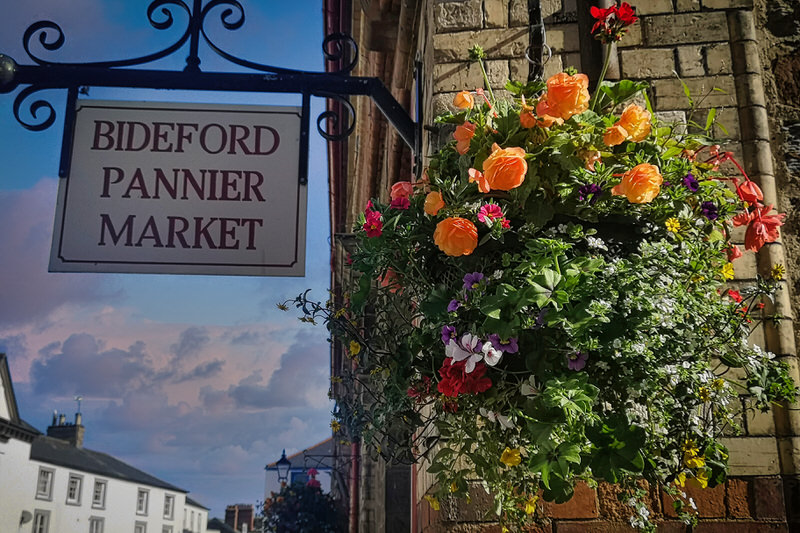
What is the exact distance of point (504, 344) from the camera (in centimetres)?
157

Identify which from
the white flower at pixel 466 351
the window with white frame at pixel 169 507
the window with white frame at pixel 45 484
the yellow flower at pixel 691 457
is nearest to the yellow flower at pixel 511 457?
the white flower at pixel 466 351

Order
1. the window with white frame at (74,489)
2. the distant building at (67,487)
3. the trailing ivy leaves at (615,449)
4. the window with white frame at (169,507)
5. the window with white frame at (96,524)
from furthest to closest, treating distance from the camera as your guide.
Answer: the window with white frame at (169,507)
the window with white frame at (96,524)
the window with white frame at (74,489)
the distant building at (67,487)
the trailing ivy leaves at (615,449)

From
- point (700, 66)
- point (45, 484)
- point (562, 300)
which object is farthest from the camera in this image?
point (45, 484)

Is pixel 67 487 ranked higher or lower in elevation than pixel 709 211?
higher

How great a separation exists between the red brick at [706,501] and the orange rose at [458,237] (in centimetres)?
96

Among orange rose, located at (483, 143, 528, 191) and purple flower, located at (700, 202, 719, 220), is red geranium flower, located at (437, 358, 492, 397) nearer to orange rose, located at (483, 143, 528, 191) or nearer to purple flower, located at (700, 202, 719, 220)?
orange rose, located at (483, 143, 528, 191)

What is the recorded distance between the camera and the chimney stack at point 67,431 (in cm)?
4262

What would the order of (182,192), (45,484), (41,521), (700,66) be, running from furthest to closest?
(45,484) → (41,521) → (182,192) → (700,66)

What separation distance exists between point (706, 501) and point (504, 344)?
93 centimetres

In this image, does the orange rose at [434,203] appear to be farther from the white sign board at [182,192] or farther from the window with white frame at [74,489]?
the window with white frame at [74,489]

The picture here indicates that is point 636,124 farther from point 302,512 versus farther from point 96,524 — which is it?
point 96,524

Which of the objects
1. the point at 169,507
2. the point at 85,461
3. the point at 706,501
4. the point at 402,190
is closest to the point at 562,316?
the point at 402,190

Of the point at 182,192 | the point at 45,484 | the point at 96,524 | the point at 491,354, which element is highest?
the point at 45,484

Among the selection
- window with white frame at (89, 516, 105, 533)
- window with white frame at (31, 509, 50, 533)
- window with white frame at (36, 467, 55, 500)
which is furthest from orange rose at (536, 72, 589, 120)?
window with white frame at (89, 516, 105, 533)
